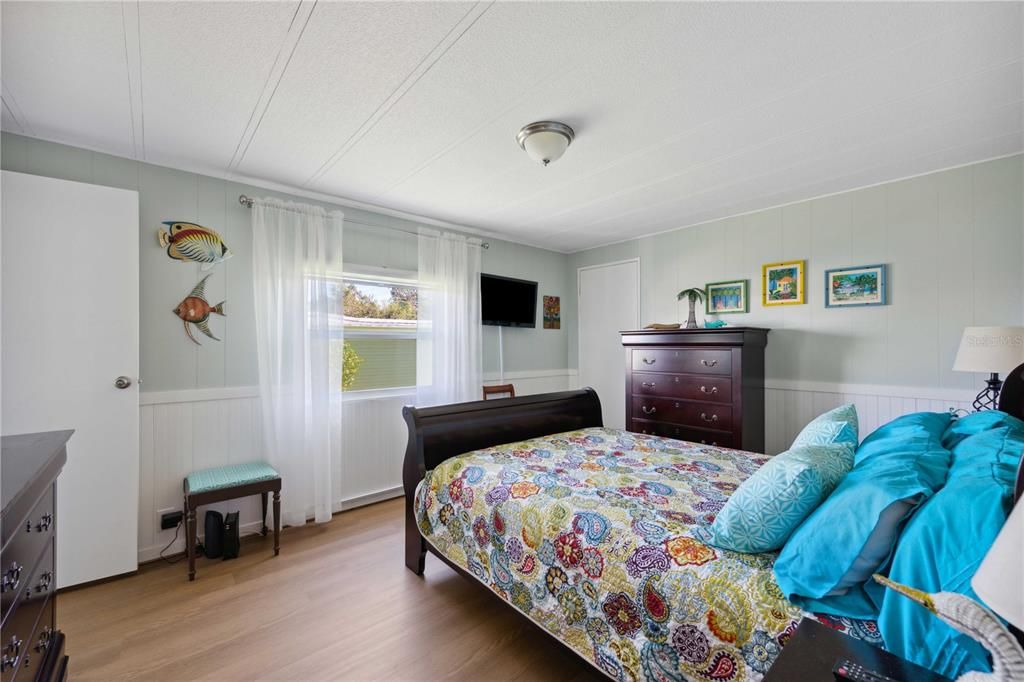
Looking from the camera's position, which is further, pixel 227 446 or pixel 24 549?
pixel 227 446

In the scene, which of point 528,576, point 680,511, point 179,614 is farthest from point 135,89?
point 680,511

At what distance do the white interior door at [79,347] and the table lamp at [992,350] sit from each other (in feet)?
15.0

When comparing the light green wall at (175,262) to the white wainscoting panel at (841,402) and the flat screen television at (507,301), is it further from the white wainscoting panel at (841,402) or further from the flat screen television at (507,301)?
the white wainscoting panel at (841,402)

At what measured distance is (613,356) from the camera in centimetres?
475

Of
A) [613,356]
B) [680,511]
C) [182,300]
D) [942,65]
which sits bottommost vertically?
[680,511]

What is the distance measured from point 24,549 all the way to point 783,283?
4.31 meters

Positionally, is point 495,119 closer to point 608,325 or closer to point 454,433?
point 454,433

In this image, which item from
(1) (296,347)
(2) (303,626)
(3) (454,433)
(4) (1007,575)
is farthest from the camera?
(1) (296,347)

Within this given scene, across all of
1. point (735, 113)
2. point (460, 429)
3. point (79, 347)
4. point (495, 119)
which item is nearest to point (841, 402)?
point (735, 113)

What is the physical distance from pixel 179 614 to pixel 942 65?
4132 mm

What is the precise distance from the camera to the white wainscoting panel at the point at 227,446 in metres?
2.66

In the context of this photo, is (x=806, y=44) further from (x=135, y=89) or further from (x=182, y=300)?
(x=182, y=300)

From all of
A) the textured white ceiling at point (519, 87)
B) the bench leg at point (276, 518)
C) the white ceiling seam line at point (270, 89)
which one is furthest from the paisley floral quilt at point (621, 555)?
the white ceiling seam line at point (270, 89)

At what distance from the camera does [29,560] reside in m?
1.16
